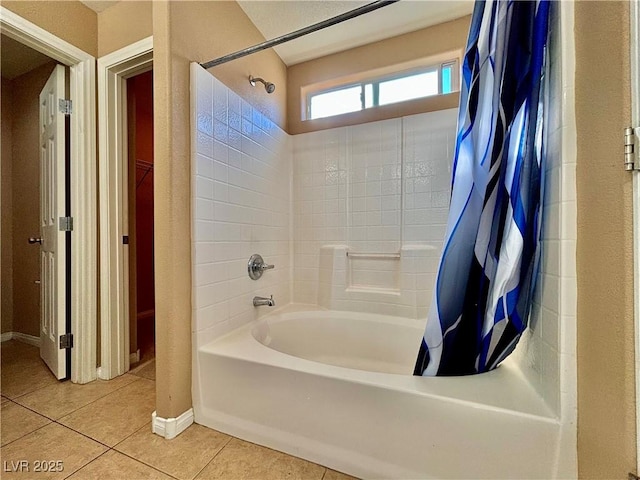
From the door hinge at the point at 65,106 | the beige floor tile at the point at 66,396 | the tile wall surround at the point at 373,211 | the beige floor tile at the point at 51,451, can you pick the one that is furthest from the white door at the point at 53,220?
the tile wall surround at the point at 373,211

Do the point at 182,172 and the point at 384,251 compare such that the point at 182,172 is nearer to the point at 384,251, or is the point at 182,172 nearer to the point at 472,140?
the point at 472,140

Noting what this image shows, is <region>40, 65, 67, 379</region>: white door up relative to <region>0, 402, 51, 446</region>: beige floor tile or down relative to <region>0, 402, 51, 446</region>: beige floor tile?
up

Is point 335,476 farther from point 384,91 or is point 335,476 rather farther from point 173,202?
point 384,91

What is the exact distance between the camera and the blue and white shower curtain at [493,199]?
0.89 metres

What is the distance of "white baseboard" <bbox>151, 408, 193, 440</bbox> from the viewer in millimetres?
1177

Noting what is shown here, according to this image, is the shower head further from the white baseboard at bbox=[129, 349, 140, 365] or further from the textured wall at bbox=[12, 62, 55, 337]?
the white baseboard at bbox=[129, 349, 140, 365]

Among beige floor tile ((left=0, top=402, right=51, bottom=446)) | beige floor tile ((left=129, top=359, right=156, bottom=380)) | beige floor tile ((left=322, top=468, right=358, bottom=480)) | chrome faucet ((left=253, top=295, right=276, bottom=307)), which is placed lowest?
beige floor tile ((left=129, top=359, right=156, bottom=380))

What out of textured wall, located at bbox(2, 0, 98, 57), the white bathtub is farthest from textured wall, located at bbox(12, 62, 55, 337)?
the white bathtub

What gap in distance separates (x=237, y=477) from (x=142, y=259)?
2.56 meters

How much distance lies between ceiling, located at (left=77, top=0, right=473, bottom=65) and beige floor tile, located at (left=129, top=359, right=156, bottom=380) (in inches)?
92.4

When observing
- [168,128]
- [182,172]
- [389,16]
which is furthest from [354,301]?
[389,16]

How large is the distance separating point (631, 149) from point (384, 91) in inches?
70.5

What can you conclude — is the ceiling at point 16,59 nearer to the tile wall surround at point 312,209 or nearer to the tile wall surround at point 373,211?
the tile wall surround at point 312,209

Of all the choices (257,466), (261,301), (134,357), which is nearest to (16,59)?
(134,357)
